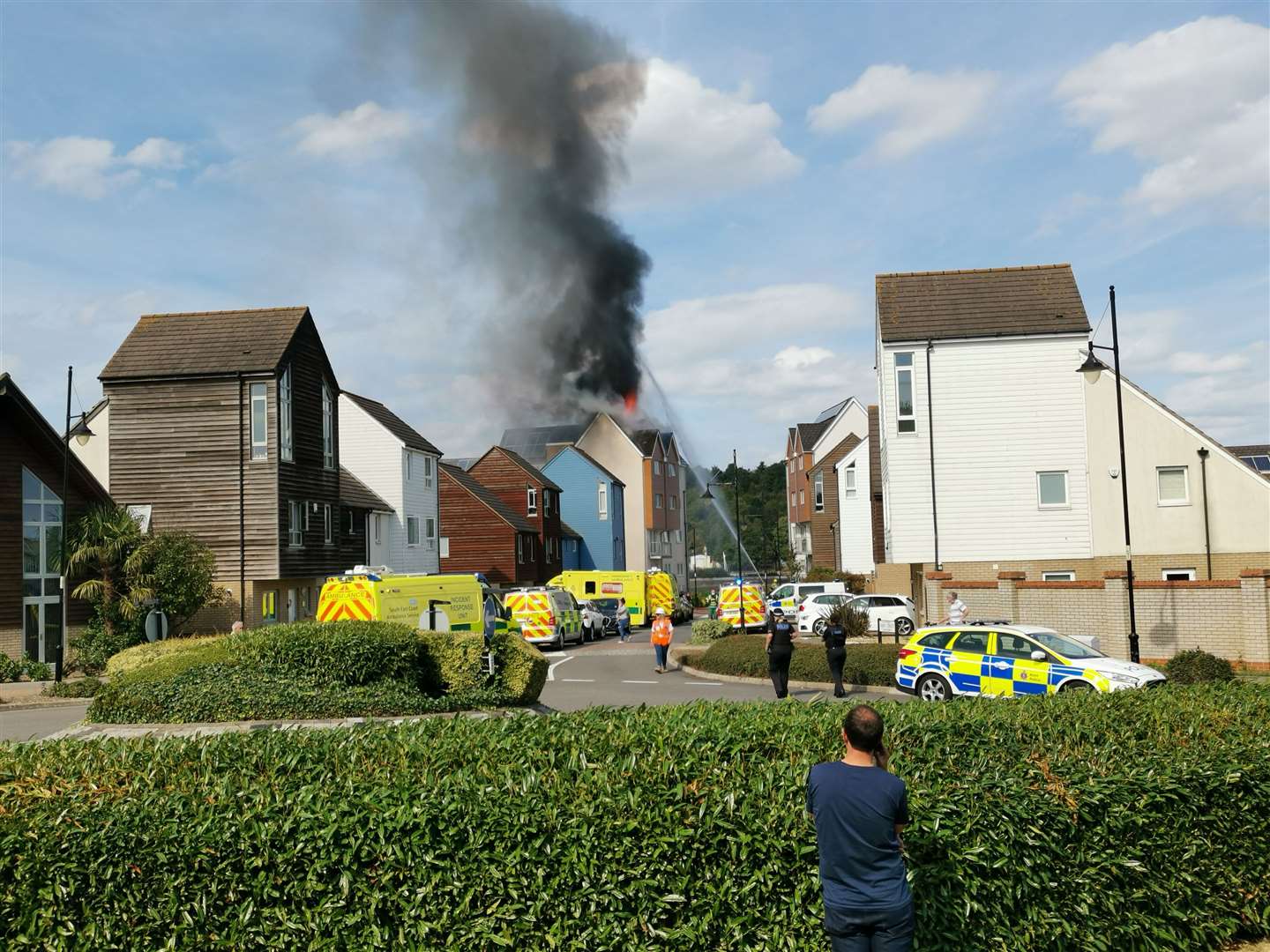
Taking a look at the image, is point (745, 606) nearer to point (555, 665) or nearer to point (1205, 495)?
point (555, 665)

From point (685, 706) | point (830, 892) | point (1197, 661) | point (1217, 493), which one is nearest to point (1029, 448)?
point (1217, 493)

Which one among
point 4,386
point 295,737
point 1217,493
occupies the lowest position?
point 295,737

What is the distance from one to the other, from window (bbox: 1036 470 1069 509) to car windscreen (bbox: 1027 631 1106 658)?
1547 centimetres

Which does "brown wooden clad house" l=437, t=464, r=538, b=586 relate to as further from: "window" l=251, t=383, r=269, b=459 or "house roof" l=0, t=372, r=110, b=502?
"house roof" l=0, t=372, r=110, b=502

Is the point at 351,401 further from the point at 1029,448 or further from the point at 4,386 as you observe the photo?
the point at 1029,448

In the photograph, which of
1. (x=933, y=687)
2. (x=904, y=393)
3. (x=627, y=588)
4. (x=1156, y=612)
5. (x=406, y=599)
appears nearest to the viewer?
(x=933, y=687)

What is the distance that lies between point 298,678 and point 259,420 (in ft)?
85.3

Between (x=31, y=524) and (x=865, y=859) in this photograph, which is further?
(x=31, y=524)

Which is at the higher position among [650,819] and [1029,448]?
[1029,448]

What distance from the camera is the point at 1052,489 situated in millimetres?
33969

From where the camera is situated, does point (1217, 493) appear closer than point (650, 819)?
No

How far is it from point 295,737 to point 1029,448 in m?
30.8

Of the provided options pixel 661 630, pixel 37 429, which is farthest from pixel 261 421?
pixel 661 630

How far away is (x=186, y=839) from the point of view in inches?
220
